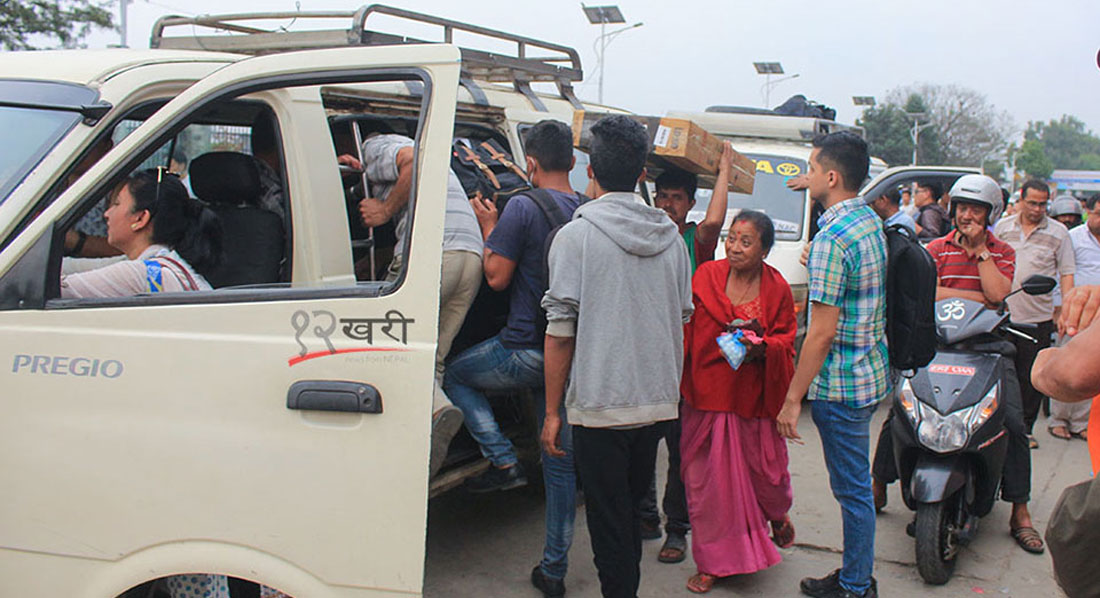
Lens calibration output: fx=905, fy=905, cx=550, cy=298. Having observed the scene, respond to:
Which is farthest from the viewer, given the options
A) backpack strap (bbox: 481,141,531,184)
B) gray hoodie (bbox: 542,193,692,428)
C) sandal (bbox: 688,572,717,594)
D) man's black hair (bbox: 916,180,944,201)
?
man's black hair (bbox: 916,180,944,201)

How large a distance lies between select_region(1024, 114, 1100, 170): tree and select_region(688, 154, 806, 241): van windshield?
12747 centimetres

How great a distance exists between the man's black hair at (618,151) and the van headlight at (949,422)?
1.97m

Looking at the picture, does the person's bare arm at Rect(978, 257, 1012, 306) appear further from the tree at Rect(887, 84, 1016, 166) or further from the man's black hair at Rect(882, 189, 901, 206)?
the tree at Rect(887, 84, 1016, 166)

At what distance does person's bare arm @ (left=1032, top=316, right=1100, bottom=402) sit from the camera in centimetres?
169

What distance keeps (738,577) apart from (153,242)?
2.91m

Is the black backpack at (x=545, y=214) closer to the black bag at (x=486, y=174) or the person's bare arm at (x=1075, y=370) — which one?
the black bag at (x=486, y=174)

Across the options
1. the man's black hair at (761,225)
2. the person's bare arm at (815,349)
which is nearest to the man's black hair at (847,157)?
the man's black hair at (761,225)

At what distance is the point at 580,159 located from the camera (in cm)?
571

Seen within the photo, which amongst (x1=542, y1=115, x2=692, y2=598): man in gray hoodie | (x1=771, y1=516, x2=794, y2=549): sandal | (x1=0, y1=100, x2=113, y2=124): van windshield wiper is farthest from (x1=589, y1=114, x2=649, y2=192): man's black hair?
(x1=771, y1=516, x2=794, y2=549): sandal

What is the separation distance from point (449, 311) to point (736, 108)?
8.14m

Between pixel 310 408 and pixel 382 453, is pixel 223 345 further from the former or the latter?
pixel 382 453

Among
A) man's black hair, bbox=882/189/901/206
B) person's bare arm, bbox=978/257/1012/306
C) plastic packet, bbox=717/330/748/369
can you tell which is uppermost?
man's black hair, bbox=882/189/901/206

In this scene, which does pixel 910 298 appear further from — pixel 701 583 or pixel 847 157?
pixel 701 583

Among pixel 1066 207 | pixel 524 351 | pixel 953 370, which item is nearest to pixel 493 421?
pixel 524 351
